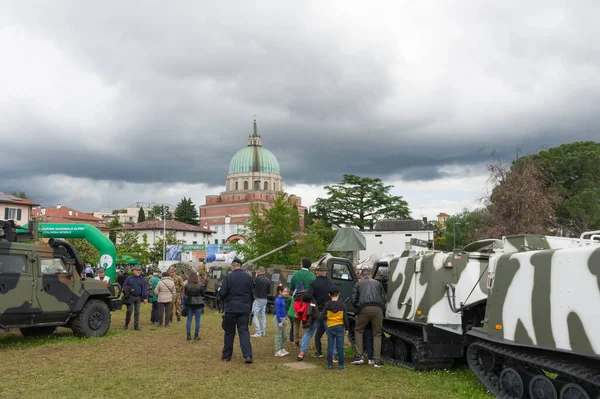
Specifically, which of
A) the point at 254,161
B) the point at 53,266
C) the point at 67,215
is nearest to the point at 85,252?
the point at 53,266

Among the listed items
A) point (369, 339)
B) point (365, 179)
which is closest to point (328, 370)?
point (369, 339)

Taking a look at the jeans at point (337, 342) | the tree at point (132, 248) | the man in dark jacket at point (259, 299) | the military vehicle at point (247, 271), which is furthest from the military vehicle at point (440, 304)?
the tree at point (132, 248)

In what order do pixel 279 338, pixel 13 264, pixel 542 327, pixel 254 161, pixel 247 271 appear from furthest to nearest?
1. pixel 254 161
2. pixel 247 271
3. pixel 13 264
4. pixel 279 338
5. pixel 542 327

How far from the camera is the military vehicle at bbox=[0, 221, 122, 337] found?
12.4 m

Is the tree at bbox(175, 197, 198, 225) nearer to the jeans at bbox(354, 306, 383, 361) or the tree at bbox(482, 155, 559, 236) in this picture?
the tree at bbox(482, 155, 559, 236)

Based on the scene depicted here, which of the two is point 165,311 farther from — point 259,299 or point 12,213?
point 12,213

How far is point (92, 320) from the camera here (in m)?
14.2

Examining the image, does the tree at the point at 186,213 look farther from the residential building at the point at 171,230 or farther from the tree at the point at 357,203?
the tree at the point at 357,203

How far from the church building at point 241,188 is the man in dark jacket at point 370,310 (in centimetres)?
9090

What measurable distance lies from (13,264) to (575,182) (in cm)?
3757

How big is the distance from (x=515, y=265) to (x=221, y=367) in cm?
538

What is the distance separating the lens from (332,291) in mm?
10750

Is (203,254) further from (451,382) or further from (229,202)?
(451,382)

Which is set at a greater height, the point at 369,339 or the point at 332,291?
the point at 332,291
